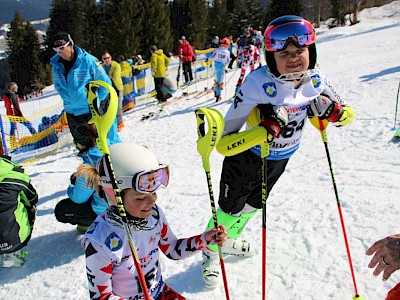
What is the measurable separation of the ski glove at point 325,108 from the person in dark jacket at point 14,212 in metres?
2.71

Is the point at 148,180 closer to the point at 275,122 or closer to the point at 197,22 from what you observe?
the point at 275,122

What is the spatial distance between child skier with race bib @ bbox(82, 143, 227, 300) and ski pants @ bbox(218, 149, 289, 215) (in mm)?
706

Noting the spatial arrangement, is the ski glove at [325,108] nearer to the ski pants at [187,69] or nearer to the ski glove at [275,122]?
the ski glove at [275,122]

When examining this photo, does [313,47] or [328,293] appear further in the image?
[328,293]

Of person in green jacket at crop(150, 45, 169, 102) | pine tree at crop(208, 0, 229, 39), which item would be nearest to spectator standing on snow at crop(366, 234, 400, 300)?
person in green jacket at crop(150, 45, 169, 102)

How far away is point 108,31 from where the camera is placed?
42.9 m

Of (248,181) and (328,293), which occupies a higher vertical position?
(248,181)

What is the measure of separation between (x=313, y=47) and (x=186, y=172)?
3400 mm

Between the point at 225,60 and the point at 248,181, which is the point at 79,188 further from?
the point at 225,60

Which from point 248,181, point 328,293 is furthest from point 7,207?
point 328,293

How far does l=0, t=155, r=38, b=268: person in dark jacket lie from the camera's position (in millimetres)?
3236

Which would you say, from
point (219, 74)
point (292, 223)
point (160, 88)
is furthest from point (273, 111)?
point (160, 88)

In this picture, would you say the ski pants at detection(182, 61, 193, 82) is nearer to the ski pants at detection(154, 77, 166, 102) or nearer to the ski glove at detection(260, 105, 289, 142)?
the ski pants at detection(154, 77, 166, 102)

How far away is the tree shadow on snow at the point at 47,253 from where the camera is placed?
11.1 feet
